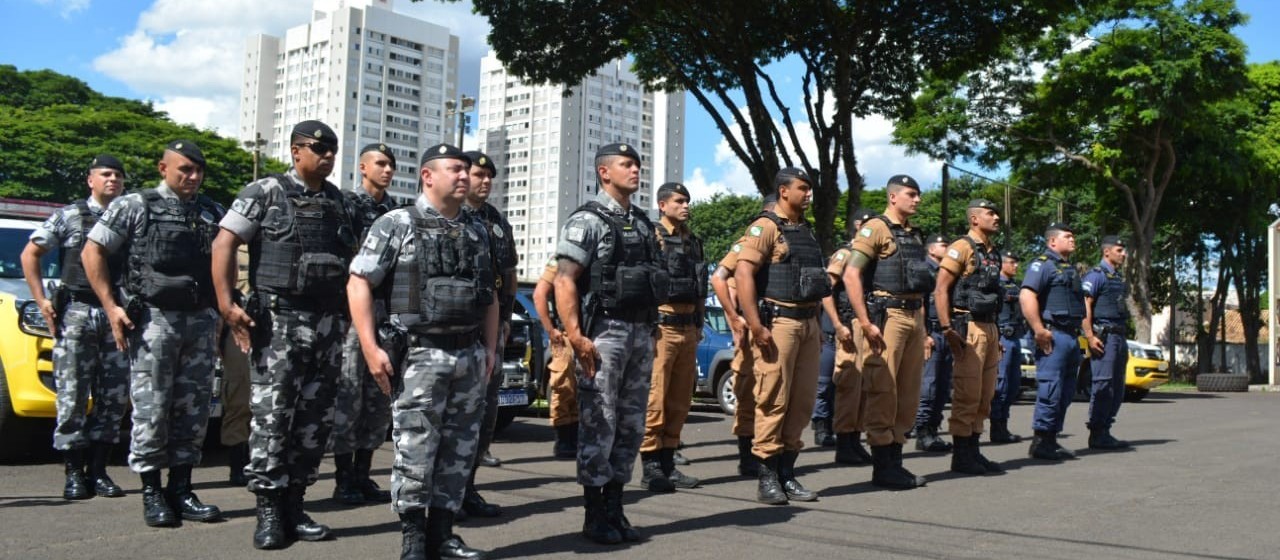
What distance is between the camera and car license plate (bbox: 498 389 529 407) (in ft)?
32.4

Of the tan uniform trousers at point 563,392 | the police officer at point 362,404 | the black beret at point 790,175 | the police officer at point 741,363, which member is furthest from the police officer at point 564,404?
the black beret at point 790,175

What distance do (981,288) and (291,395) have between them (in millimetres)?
5761

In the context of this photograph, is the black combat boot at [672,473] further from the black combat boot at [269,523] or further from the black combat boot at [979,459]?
the black combat boot at [269,523]

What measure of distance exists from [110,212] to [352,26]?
12133cm

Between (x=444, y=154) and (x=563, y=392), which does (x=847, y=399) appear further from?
(x=444, y=154)

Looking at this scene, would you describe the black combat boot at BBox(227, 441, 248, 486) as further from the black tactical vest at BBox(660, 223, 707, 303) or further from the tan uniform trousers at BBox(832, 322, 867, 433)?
the tan uniform trousers at BBox(832, 322, 867, 433)

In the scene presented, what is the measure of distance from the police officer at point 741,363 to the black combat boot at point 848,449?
85 cm

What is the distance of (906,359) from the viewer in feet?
25.5

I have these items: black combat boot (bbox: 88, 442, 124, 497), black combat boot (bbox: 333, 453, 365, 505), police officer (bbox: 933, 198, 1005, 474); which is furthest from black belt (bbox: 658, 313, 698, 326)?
black combat boot (bbox: 88, 442, 124, 497)

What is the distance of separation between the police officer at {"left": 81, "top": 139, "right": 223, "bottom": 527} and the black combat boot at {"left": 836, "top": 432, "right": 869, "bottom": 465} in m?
4.87

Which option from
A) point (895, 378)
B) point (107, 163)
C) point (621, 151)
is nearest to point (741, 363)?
point (895, 378)

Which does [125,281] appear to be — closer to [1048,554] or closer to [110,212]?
[110,212]

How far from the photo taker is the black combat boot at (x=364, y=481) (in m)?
6.63

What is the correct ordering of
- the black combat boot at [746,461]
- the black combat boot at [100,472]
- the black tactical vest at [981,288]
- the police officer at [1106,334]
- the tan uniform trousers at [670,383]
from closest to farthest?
the black combat boot at [100,472], the tan uniform trousers at [670,383], the black combat boot at [746,461], the black tactical vest at [981,288], the police officer at [1106,334]
